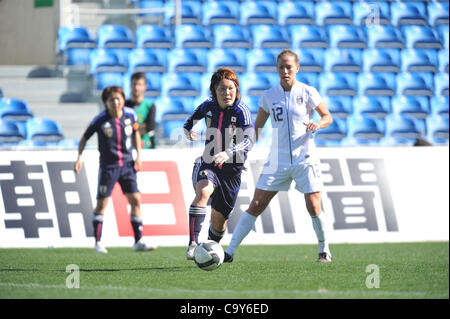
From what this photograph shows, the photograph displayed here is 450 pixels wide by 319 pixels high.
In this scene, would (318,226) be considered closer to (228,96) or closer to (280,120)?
(280,120)

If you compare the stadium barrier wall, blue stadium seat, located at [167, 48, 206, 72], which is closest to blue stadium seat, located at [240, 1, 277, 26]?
blue stadium seat, located at [167, 48, 206, 72]

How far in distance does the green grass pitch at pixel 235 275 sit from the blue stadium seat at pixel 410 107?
5836 mm

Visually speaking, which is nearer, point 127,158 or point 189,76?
point 127,158

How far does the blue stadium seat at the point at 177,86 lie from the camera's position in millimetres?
14477

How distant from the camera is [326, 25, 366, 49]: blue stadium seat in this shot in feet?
52.5

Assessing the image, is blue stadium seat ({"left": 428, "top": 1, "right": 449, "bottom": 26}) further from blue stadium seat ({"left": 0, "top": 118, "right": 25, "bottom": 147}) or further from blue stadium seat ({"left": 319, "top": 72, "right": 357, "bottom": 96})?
blue stadium seat ({"left": 0, "top": 118, "right": 25, "bottom": 147})

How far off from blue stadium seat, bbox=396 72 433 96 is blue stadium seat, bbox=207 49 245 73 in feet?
11.2

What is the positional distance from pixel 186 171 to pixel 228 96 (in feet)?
11.9

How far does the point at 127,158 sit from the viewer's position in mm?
9258

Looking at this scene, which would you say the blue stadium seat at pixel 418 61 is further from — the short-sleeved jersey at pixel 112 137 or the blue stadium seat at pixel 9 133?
the short-sleeved jersey at pixel 112 137

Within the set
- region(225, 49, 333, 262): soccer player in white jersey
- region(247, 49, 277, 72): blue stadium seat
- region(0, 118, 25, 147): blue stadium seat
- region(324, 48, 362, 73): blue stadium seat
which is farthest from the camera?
region(324, 48, 362, 73): blue stadium seat

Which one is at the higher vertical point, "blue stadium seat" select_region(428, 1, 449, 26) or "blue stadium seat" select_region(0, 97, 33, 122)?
"blue stadium seat" select_region(428, 1, 449, 26)
